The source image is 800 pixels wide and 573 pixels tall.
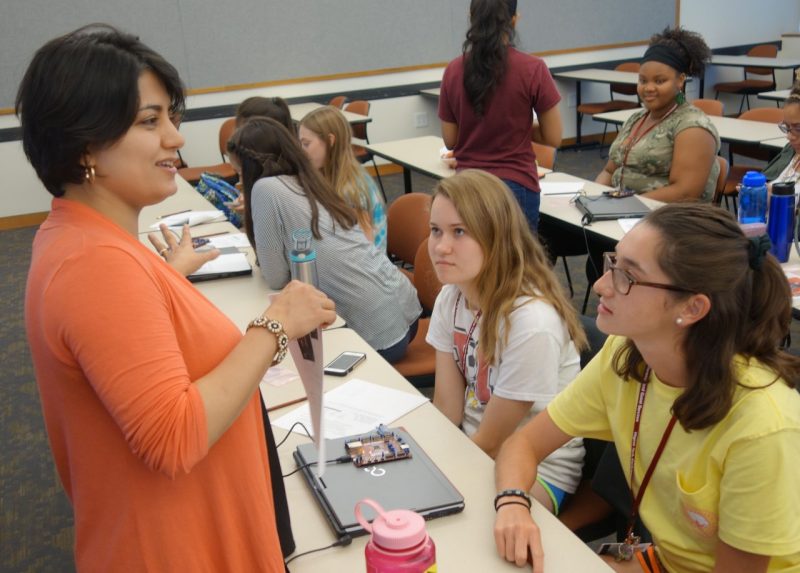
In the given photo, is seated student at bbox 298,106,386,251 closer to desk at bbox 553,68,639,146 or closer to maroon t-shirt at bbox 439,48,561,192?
maroon t-shirt at bbox 439,48,561,192

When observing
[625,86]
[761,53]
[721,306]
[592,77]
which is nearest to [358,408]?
[721,306]

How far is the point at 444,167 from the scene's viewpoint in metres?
4.62

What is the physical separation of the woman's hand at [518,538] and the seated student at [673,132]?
7.90 feet

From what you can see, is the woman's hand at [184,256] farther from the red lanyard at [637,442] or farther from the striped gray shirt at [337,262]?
the red lanyard at [637,442]

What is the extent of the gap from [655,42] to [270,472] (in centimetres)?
300

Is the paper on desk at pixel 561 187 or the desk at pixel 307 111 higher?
the desk at pixel 307 111

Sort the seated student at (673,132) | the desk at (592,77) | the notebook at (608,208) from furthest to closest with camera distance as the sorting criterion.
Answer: the desk at (592,77) < the seated student at (673,132) < the notebook at (608,208)

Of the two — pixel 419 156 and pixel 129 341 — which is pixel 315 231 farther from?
pixel 419 156

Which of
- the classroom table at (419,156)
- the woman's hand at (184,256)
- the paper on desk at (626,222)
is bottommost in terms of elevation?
the paper on desk at (626,222)

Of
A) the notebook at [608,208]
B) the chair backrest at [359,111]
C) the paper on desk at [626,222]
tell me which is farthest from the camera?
the chair backrest at [359,111]

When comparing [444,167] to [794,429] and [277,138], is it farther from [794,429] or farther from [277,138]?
[794,429]

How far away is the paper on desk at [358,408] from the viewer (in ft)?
5.85

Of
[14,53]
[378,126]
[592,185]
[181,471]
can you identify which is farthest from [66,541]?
[378,126]

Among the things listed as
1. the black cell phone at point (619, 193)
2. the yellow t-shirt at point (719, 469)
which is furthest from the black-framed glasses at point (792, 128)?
the yellow t-shirt at point (719, 469)
